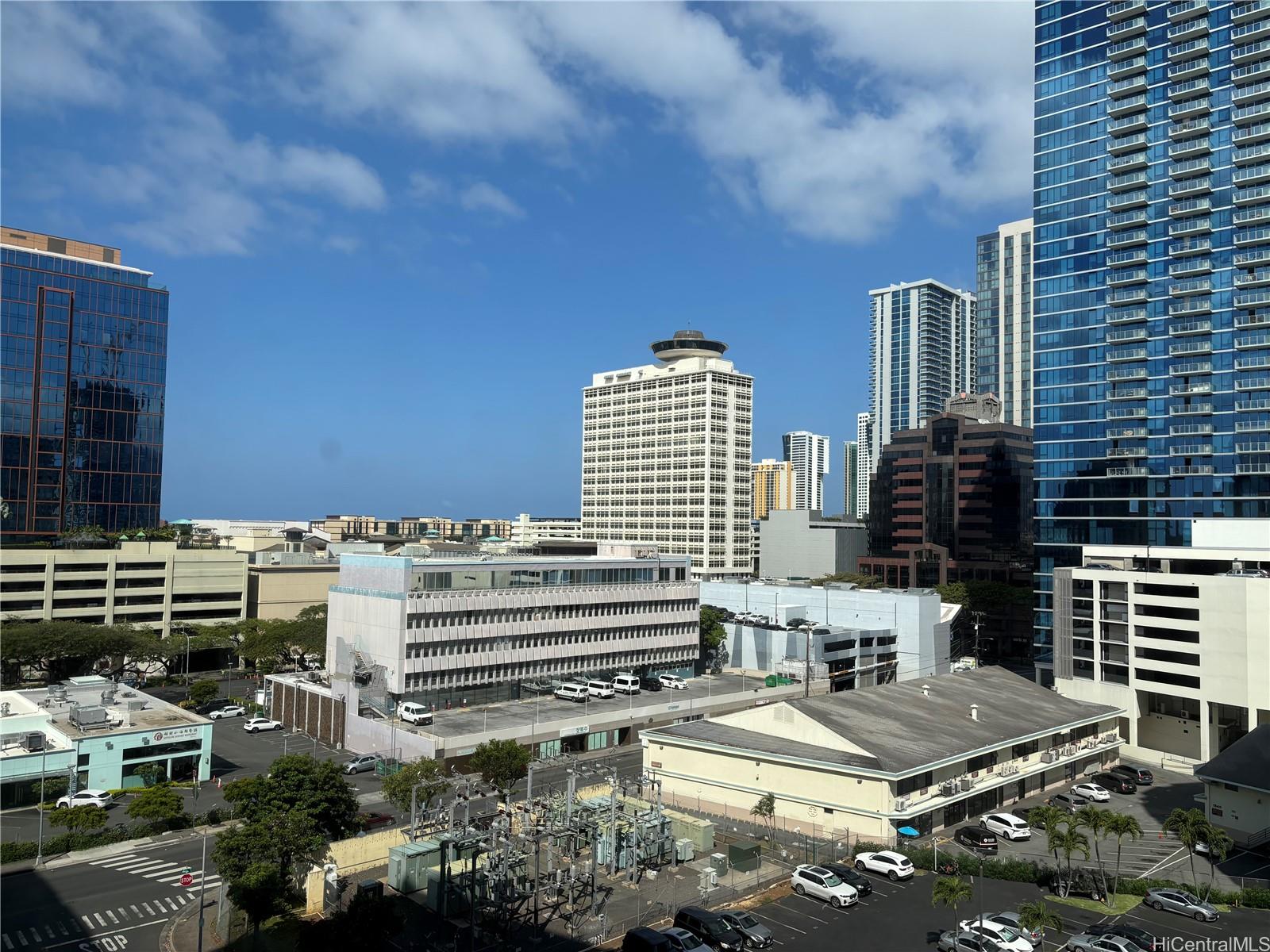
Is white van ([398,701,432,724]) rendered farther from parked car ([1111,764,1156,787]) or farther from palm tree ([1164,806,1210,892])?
parked car ([1111,764,1156,787])

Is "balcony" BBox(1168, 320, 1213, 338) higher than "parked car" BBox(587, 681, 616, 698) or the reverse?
higher

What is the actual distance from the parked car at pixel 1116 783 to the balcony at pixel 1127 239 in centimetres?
6872

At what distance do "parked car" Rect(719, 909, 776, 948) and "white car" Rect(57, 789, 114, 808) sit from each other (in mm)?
41371

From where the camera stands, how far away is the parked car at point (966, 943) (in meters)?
37.0

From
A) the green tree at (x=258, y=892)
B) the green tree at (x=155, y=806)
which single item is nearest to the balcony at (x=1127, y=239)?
the green tree at (x=258, y=892)

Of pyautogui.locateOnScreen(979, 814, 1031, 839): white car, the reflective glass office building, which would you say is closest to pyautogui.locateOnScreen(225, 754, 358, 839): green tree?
→ pyautogui.locateOnScreen(979, 814, 1031, 839): white car

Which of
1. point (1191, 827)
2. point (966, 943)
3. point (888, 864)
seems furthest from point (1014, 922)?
point (1191, 827)

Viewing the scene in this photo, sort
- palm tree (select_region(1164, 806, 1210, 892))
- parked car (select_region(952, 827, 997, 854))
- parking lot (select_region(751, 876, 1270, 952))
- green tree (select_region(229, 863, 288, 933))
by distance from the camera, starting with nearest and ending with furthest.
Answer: parking lot (select_region(751, 876, 1270, 952)) → green tree (select_region(229, 863, 288, 933)) → palm tree (select_region(1164, 806, 1210, 892)) → parked car (select_region(952, 827, 997, 854))

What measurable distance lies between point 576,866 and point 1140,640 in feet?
195

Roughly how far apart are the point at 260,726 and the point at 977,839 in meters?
62.6

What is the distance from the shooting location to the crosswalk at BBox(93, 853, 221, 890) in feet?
150

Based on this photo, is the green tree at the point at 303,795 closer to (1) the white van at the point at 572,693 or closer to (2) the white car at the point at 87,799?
(2) the white car at the point at 87,799

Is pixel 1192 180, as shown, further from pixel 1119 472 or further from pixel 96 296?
pixel 96 296

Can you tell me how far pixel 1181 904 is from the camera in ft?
137
